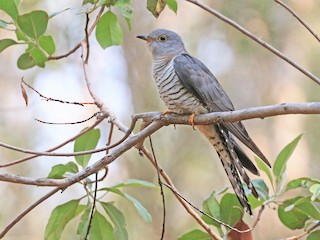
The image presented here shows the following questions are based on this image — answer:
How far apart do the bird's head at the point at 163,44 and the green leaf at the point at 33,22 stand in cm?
96

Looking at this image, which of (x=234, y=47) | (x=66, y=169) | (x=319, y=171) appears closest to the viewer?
(x=66, y=169)

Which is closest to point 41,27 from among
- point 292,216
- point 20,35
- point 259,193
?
point 20,35

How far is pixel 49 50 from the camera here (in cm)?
254

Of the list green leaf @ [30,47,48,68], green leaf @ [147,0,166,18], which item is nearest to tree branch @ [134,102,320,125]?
green leaf @ [147,0,166,18]

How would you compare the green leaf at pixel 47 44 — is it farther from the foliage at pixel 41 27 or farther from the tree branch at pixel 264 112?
the tree branch at pixel 264 112

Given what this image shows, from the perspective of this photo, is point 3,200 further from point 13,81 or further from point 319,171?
point 319,171

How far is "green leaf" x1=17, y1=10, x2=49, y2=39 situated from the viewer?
2318 millimetres

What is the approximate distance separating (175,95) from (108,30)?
0.46 metres

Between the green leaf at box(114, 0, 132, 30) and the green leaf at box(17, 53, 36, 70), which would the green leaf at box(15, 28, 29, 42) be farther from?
the green leaf at box(114, 0, 132, 30)

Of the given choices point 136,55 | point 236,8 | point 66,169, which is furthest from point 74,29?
point 66,169

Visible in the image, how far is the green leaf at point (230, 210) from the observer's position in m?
2.36

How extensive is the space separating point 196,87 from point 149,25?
384 cm

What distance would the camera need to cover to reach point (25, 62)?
2662 mm

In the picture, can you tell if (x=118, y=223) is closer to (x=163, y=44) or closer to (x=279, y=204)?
(x=279, y=204)
